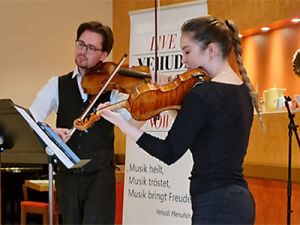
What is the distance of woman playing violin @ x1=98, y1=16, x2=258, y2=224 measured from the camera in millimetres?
1677

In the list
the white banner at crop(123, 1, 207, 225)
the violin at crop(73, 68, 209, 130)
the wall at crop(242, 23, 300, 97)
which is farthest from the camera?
the wall at crop(242, 23, 300, 97)

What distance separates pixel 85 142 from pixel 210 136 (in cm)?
93

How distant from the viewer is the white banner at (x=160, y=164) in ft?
10.7

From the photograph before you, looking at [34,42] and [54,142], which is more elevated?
[34,42]

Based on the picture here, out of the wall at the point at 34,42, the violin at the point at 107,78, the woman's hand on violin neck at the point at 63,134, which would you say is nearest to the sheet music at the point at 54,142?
the woman's hand on violin neck at the point at 63,134

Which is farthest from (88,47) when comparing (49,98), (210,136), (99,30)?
(210,136)

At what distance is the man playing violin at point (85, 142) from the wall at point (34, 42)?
389cm

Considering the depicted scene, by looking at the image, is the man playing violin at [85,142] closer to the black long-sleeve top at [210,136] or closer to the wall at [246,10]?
the black long-sleeve top at [210,136]

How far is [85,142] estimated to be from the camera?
8.17 ft

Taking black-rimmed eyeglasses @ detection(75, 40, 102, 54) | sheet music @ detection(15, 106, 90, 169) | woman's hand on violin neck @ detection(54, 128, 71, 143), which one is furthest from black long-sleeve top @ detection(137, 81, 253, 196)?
black-rimmed eyeglasses @ detection(75, 40, 102, 54)

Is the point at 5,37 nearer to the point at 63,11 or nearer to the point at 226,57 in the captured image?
the point at 63,11

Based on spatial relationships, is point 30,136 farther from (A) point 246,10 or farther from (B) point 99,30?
(A) point 246,10

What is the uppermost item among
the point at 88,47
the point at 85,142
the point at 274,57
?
the point at 274,57

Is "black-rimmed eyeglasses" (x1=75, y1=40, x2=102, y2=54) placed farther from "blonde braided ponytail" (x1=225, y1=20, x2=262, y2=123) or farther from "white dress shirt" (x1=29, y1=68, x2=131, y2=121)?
"blonde braided ponytail" (x1=225, y1=20, x2=262, y2=123)
